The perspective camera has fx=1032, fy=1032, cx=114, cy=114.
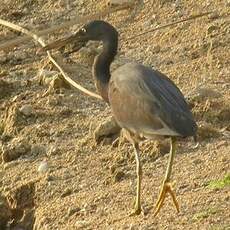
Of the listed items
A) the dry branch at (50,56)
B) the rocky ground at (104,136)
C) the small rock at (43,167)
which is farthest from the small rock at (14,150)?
the dry branch at (50,56)

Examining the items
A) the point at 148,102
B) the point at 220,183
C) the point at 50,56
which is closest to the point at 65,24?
the point at 50,56

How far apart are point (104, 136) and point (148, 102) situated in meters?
1.76

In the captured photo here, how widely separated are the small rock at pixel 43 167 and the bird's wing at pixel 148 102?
4.64 feet

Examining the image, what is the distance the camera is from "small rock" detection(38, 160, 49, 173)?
921 centimetres

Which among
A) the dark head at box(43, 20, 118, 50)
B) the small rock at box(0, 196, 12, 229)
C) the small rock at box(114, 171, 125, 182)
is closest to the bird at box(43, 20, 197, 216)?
the dark head at box(43, 20, 118, 50)

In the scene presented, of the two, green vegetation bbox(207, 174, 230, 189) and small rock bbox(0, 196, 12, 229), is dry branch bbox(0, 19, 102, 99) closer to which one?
small rock bbox(0, 196, 12, 229)

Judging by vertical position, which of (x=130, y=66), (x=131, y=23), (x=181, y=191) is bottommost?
(x=131, y=23)

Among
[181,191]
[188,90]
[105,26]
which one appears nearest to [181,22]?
[188,90]

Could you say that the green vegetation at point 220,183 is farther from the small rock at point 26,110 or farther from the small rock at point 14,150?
the small rock at point 26,110

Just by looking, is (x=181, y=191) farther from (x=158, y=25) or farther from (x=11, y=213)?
(x=158, y=25)

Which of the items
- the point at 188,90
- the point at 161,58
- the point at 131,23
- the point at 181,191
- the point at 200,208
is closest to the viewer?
the point at 200,208

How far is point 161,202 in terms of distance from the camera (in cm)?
754

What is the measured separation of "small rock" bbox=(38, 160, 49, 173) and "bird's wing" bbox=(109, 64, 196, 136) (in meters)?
1.41

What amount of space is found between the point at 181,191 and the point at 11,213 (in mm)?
1686
